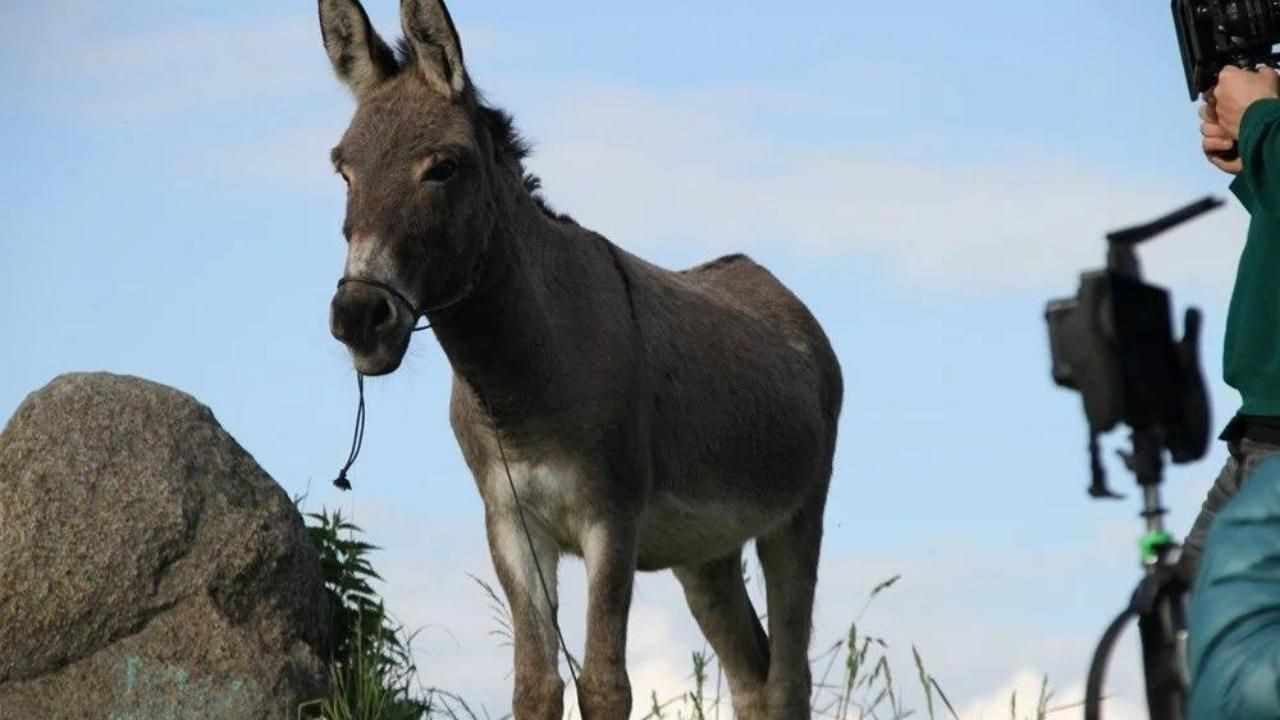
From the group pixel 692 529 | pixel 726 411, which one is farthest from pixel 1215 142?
pixel 726 411

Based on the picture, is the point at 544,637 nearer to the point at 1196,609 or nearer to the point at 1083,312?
the point at 1083,312

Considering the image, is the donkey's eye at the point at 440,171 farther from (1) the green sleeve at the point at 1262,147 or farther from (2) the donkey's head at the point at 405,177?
(1) the green sleeve at the point at 1262,147

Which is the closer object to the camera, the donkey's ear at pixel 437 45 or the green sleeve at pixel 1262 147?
the green sleeve at pixel 1262 147

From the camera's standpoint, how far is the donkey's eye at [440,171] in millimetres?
7172

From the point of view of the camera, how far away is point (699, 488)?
828cm

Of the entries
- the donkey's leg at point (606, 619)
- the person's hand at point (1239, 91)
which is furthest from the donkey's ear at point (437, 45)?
the person's hand at point (1239, 91)

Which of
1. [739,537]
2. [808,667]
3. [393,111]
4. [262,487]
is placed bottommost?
[808,667]

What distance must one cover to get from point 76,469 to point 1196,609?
25.6ft

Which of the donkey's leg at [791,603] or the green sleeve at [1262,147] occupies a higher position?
the green sleeve at [1262,147]

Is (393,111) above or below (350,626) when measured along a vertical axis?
above

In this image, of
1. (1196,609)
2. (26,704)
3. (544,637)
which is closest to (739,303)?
(544,637)

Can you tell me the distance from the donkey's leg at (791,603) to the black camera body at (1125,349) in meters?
6.47

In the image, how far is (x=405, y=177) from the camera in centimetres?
711

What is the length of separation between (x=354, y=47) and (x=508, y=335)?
1.17 metres
